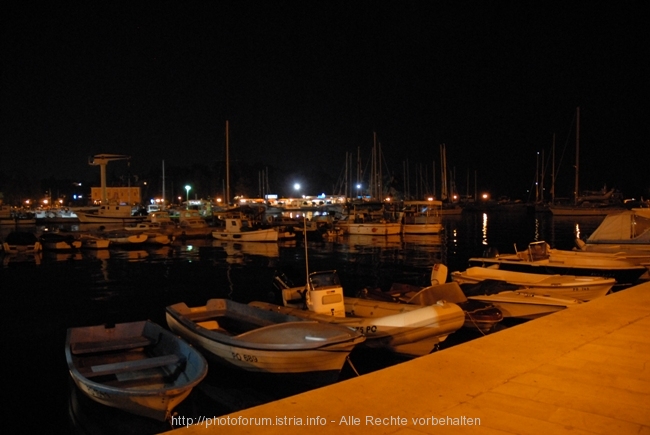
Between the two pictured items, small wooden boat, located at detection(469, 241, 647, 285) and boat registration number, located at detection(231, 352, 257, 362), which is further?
small wooden boat, located at detection(469, 241, 647, 285)

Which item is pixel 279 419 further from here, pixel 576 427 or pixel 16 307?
pixel 16 307

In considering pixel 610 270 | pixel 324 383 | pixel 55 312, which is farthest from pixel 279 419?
pixel 610 270

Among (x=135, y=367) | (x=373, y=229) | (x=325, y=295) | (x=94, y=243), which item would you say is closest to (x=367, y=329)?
(x=325, y=295)

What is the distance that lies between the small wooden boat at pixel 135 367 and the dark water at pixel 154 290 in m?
0.60

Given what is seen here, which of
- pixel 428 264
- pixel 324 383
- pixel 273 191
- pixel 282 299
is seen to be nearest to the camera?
pixel 324 383

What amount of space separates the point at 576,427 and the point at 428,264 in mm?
28245

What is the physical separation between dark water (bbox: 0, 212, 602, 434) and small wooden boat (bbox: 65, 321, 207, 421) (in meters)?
0.60

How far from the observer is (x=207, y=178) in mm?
172625

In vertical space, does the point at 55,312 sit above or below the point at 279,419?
below

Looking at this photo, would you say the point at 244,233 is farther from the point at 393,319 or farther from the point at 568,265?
the point at 393,319

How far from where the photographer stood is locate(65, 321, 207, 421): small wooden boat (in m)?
8.21

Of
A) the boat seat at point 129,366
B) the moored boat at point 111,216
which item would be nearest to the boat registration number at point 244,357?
the boat seat at point 129,366

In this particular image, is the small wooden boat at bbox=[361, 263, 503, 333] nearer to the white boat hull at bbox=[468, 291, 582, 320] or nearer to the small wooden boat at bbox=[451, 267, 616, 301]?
the white boat hull at bbox=[468, 291, 582, 320]

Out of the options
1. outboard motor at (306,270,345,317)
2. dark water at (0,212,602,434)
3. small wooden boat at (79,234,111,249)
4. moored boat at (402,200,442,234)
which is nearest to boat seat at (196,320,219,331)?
dark water at (0,212,602,434)
